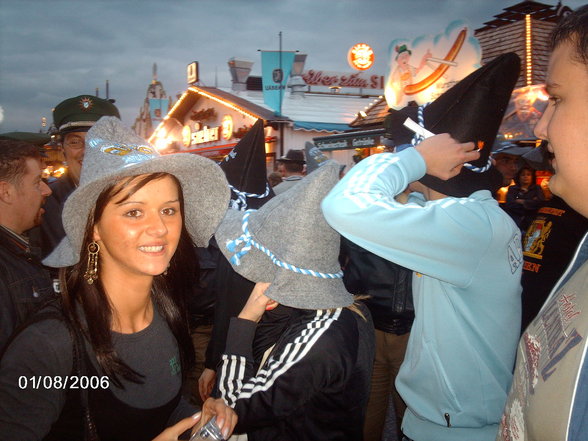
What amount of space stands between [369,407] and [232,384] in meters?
2.06

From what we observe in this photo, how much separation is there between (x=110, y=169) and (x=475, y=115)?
1.72 m

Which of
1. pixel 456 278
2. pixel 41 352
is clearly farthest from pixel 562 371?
pixel 41 352

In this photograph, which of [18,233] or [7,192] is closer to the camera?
[7,192]

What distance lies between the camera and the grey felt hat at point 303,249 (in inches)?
73.3

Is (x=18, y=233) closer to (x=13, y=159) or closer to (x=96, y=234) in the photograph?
(x=13, y=159)

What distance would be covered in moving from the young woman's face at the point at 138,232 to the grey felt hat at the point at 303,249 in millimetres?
440

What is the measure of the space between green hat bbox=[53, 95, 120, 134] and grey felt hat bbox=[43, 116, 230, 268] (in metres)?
2.70

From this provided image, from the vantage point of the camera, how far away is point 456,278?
1.66m

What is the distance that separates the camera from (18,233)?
3186 mm

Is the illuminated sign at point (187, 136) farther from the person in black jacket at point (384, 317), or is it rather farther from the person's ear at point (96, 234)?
the person's ear at point (96, 234)

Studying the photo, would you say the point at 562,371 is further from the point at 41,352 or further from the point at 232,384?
the point at 41,352

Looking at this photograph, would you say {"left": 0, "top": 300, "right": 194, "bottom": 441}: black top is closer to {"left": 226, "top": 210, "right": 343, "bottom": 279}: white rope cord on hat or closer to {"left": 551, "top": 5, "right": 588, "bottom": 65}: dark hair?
{"left": 226, "top": 210, "right": 343, "bottom": 279}: white rope cord on hat
